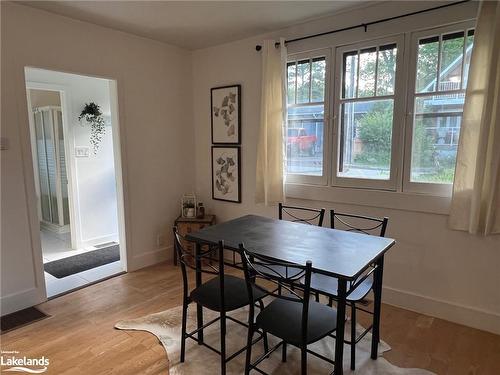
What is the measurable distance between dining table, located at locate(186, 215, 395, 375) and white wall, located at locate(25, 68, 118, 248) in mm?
2718

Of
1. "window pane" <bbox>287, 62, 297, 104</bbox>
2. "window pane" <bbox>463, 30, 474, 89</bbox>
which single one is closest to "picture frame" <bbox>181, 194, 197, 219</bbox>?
"window pane" <bbox>287, 62, 297, 104</bbox>

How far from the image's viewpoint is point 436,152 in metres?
2.50

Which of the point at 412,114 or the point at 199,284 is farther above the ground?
the point at 412,114

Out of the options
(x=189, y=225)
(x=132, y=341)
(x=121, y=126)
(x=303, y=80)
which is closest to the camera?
(x=132, y=341)

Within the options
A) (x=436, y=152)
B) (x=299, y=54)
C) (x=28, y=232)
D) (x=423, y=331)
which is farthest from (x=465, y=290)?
(x=28, y=232)

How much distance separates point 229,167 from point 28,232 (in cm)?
198

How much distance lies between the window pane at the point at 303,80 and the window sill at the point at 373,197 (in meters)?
0.83

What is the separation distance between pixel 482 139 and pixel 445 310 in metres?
1.32

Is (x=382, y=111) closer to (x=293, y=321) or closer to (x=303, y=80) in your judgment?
(x=303, y=80)

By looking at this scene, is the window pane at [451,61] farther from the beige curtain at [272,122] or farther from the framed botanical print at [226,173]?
the framed botanical print at [226,173]

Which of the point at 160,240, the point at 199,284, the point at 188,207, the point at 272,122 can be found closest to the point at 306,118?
the point at 272,122

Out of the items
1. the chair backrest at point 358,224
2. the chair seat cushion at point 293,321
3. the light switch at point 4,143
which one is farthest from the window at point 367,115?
the light switch at point 4,143

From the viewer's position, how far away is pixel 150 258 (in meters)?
3.69

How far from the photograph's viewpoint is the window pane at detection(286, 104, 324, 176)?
3039 millimetres
